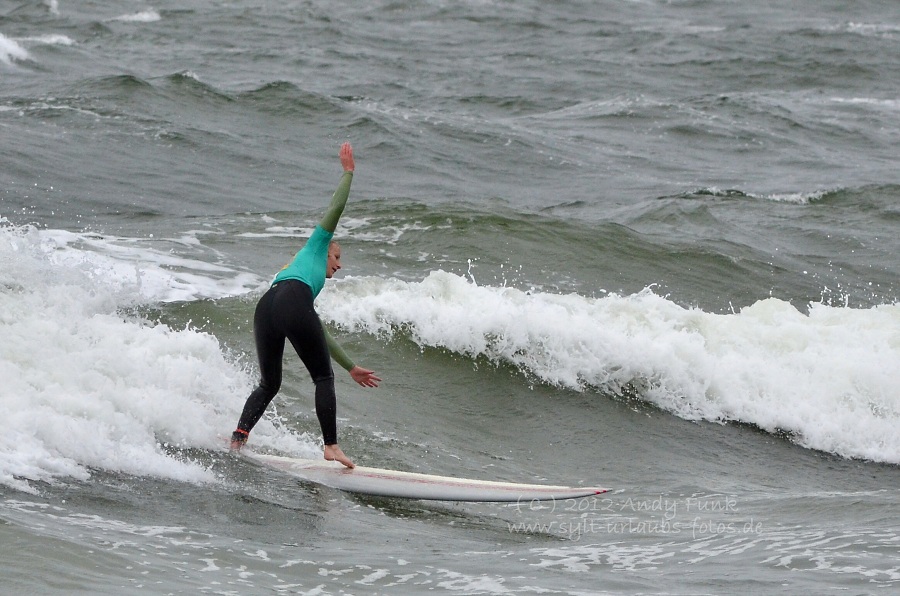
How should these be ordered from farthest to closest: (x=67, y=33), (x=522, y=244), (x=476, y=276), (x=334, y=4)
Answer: (x=334, y=4)
(x=67, y=33)
(x=522, y=244)
(x=476, y=276)

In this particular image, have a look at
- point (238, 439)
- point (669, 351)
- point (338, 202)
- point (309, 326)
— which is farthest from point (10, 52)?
point (338, 202)

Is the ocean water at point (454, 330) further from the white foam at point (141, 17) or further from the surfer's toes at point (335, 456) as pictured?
the white foam at point (141, 17)

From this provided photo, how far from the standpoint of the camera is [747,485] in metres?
8.15

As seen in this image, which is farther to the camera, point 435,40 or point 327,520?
point 435,40

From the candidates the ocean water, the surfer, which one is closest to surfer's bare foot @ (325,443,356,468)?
the surfer

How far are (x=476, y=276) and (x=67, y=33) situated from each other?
17857 millimetres

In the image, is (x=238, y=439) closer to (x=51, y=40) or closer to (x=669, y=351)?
(x=669, y=351)

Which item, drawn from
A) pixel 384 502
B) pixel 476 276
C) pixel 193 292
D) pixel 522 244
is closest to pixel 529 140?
pixel 522 244

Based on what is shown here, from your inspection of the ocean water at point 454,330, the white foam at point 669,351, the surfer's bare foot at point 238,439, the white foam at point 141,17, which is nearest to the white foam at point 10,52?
the ocean water at point 454,330

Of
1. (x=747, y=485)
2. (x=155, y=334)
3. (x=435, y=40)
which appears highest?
(x=435, y=40)

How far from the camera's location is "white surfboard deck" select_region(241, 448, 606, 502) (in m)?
6.86

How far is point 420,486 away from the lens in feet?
22.7

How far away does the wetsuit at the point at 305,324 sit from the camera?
22.5 feet

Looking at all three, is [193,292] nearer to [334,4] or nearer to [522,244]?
[522,244]
